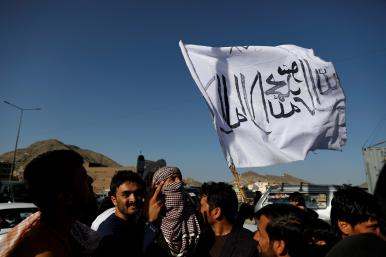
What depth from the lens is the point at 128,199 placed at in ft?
9.40

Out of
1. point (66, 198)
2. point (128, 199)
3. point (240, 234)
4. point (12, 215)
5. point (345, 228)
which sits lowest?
point (12, 215)

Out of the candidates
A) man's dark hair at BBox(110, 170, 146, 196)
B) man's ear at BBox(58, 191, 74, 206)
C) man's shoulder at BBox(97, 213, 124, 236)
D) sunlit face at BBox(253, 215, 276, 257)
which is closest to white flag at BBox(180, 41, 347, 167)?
man's dark hair at BBox(110, 170, 146, 196)

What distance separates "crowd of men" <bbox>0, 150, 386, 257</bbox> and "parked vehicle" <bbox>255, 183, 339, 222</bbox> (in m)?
5.61

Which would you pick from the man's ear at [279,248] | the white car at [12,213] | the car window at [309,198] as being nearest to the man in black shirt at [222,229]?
the man's ear at [279,248]

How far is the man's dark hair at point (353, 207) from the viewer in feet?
8.84

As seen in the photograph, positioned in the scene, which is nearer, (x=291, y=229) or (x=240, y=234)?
(x=291, y=229)

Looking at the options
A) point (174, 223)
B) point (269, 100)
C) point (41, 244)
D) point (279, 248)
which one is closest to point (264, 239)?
point (279, 248)

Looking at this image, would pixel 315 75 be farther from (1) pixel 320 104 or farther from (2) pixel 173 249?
(2) pixel 173 249

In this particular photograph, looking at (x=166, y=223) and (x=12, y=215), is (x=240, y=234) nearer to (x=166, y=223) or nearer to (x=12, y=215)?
(x=166, y=223)

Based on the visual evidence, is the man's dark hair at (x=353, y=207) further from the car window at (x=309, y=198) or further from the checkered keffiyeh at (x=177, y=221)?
the car window at (x=309, y=198)

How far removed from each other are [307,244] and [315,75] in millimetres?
4415

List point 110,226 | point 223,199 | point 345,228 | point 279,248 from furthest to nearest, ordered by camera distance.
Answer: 1. point 223,199
2. point 345,228
3. point 110,226
4. point 279,248

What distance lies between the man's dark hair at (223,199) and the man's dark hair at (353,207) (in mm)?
846

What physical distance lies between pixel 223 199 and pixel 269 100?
297 centimetres
